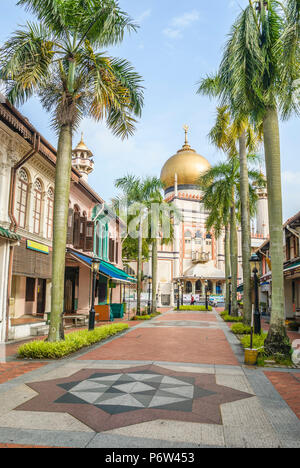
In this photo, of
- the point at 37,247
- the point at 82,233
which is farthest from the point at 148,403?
the point at 82,233

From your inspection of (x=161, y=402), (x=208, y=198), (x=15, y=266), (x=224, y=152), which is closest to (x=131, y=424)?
(x=161, y=402)

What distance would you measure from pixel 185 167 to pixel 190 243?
12605mm

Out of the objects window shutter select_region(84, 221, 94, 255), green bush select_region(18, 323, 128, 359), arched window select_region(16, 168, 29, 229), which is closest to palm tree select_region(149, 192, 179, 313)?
window shutter select_region(84, 221, 94, 255)

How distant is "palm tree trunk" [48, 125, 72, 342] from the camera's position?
33.4 ft

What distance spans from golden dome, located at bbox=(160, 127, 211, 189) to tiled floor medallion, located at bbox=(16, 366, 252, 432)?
52.6 m

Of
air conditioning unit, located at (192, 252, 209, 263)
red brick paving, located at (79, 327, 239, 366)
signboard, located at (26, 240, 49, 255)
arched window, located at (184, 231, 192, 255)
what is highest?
arched window, located at (184, 231, 192, 255)

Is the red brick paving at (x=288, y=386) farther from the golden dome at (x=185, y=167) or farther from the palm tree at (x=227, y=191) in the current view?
the golden dome at (x=185, y=167)

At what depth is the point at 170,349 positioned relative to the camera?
11.2 meters

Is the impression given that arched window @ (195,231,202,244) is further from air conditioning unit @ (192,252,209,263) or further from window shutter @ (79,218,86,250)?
window shutter @ (79,218,86,250)

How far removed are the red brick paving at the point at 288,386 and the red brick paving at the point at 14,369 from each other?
17.5ft

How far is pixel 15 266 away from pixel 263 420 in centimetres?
1030

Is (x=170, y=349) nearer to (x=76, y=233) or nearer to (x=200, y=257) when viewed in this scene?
(x=76, y=233)

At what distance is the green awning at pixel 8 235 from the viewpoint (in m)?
11.4

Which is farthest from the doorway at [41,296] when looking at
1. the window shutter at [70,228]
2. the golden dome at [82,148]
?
the golden dome at [82,148]
